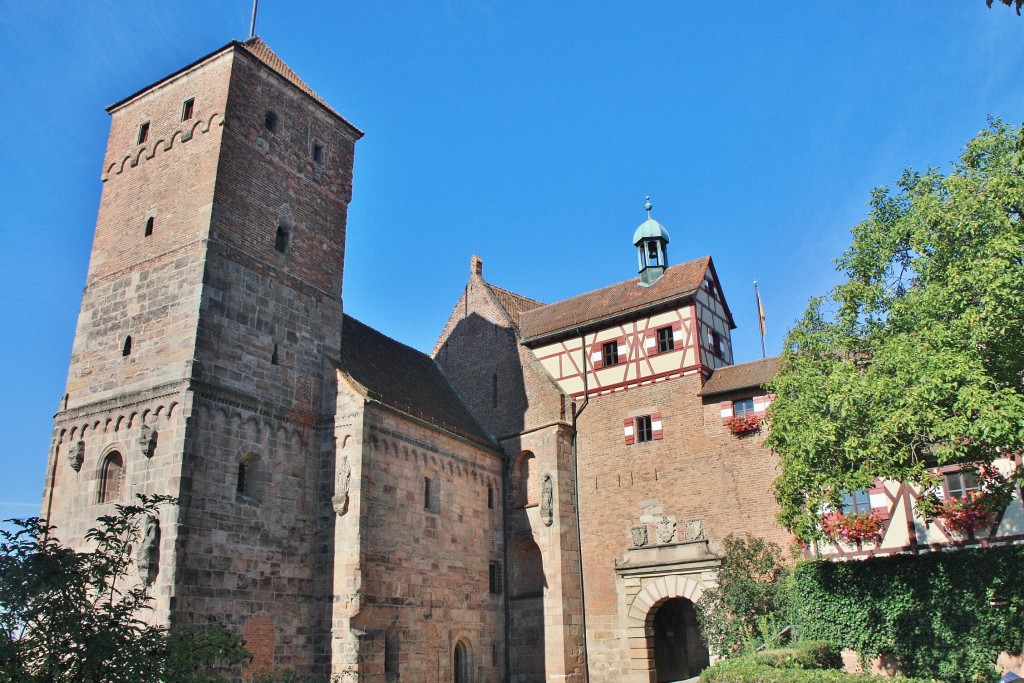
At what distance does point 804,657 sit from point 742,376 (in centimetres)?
935

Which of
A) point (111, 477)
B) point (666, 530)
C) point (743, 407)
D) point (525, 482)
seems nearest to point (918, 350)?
point (743, 407)

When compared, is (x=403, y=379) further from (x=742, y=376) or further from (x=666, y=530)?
(x=742, y=376)

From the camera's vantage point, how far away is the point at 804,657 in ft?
56.3

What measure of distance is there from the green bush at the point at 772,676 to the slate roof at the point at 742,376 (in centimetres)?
963

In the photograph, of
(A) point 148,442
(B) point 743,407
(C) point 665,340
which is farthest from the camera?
(C) point 665,340

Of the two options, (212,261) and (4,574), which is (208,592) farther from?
(4,574)

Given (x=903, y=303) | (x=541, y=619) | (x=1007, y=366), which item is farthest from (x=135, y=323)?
(x=1007, y=366)

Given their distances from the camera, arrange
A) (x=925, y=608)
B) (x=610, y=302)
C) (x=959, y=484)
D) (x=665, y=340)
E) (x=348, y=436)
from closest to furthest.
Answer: (x=925, y=608) → (x=959, y=484) → (x=348, y=436) → (x=665, y=340) → (x=610, y=302)

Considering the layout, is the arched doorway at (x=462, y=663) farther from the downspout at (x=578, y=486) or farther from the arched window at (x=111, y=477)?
the arched window at (x=111, y=477)

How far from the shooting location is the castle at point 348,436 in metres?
18.9

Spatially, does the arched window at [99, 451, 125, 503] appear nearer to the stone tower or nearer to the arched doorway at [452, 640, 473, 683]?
the stone tower

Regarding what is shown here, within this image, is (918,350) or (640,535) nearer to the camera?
(918,350)

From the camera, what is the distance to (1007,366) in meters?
15.2

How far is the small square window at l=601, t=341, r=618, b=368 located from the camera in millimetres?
27328
